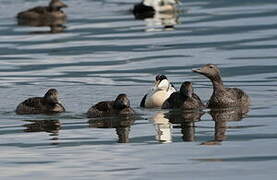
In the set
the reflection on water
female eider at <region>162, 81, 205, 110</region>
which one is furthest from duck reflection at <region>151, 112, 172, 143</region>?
female eider at <region>162, 81, 205, 110</region>

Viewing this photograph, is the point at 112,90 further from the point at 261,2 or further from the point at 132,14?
the point at 261,2

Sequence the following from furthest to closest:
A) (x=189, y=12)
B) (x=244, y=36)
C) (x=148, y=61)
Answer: (x=189, y=12), (x=244, y=36), (x=148, y=61)

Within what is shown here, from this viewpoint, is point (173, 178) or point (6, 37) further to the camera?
point (6, 37)

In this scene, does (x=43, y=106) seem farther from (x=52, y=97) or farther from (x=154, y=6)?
(x=154, y=6)

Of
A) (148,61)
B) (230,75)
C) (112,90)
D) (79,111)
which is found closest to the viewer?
(79,111)

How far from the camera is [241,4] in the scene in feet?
139

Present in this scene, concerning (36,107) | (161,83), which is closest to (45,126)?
(36,107)

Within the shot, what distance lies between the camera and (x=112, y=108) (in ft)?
69.7

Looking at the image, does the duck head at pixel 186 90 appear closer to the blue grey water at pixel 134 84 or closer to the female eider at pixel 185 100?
the female eider at pixel 185 100

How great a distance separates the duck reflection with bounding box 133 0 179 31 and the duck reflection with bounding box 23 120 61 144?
51.2 feet

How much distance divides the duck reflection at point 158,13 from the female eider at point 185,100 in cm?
1403

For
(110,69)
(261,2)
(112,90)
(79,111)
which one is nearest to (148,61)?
(110,69)

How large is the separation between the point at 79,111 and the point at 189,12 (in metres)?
19.2

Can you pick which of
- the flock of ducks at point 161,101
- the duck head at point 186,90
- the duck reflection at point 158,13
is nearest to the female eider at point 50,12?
the duck reflection at point 158,13
